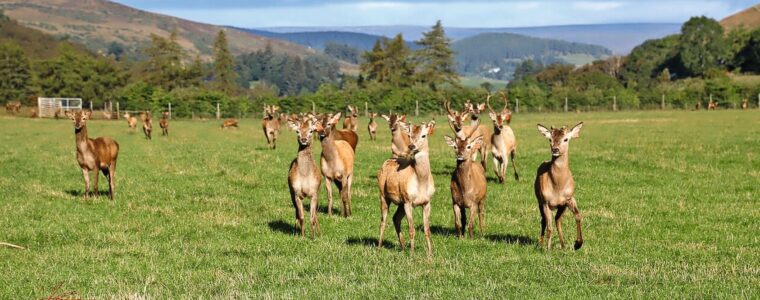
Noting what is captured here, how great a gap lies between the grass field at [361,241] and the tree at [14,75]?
90094mm

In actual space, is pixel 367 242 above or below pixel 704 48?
below

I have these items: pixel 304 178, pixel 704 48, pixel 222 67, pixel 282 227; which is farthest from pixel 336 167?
pixel 704 48

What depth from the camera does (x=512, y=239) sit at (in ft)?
40.7

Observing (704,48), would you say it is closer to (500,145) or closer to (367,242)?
(500,145)

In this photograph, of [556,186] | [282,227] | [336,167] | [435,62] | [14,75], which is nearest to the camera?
[556,186]

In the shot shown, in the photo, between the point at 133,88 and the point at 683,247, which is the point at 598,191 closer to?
the point at 683,247

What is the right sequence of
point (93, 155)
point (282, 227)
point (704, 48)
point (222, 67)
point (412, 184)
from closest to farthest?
point (412, 184) → point (282, 227) → point (93, 155) → point (222, 67) → point (704, 48)

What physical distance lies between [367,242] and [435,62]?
105m

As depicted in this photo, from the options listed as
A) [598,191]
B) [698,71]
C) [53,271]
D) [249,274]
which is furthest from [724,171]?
[698,71]

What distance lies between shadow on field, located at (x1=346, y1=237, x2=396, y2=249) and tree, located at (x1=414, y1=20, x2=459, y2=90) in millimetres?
100433

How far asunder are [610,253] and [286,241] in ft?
16.0

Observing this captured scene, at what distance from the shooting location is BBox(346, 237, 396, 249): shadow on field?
11.8 m

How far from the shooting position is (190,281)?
31.1ft

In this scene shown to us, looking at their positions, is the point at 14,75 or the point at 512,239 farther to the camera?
the point at 14,75
